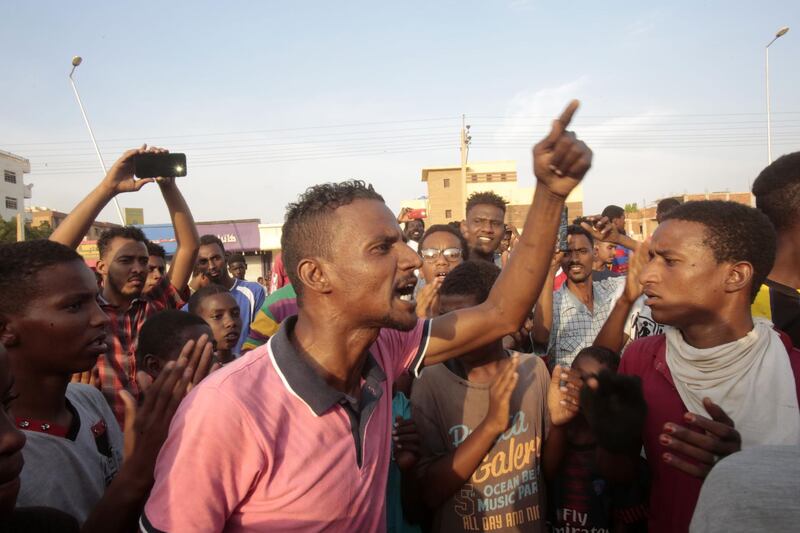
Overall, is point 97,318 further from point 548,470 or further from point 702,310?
point 702,310

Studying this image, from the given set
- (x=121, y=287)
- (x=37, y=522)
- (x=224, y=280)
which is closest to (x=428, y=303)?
(x=121, y=287)

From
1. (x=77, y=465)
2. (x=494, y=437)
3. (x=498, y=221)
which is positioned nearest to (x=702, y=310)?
(x=494, y=437)

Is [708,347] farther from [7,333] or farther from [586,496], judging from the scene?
[7,333]

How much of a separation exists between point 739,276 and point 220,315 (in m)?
3.81

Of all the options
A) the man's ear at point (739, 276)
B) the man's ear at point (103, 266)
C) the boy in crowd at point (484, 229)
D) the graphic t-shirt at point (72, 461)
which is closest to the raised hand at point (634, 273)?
the man's ear at point (739, 276)

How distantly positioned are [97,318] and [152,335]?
987mm

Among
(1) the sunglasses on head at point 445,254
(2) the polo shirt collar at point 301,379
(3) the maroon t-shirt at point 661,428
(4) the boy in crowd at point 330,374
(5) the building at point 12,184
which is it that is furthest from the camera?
(5) the building at point 12,184

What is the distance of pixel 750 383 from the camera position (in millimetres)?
2088

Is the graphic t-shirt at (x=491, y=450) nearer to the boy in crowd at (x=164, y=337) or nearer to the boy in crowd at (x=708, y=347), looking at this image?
the boy in crowd at (x=708, y=347)

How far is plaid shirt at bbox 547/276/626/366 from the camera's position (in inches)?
176

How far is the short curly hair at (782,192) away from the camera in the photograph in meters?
2.75

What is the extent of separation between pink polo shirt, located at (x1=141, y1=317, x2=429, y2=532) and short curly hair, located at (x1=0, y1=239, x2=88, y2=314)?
1.17m

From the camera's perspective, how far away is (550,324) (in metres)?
4.33

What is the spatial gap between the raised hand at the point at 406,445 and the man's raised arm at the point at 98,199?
234 centimetres
